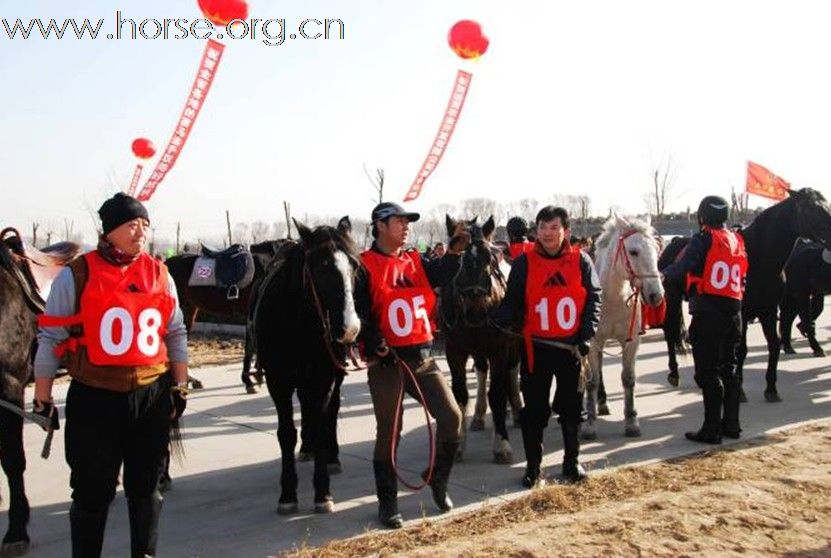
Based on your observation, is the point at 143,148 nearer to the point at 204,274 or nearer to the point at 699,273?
the point at 204,274

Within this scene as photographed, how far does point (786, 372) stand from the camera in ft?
33.4

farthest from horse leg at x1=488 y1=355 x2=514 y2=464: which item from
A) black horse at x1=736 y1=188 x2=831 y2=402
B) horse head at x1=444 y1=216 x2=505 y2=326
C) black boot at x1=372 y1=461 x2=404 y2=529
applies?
black horse at x1=736 y1=188 x2=831 y2=402

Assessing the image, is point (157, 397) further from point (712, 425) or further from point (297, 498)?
point (712, 425)

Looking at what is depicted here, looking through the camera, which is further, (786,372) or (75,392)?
(786,372)

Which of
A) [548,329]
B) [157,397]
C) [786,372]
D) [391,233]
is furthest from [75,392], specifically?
[786,372]

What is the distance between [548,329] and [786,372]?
21.9ft

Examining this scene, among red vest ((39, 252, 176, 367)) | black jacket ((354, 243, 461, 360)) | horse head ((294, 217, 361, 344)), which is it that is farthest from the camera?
black jacket ((354, 243, 461, 360))

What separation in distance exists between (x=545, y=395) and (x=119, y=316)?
3182mm

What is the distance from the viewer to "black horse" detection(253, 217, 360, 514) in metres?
4.74

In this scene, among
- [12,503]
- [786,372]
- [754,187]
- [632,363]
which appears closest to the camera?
[12,503]

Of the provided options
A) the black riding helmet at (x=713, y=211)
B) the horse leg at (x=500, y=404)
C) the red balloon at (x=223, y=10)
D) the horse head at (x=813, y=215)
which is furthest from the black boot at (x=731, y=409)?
the red balloon at (x=223, y=10)

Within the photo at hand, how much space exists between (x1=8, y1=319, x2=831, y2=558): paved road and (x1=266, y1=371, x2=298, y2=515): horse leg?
116 millimetres

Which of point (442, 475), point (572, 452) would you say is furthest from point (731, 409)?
point (442, 475)

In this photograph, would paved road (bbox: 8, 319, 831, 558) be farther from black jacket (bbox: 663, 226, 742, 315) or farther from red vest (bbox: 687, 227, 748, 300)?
red vest (bbox: 687, 227, 748, 300)
